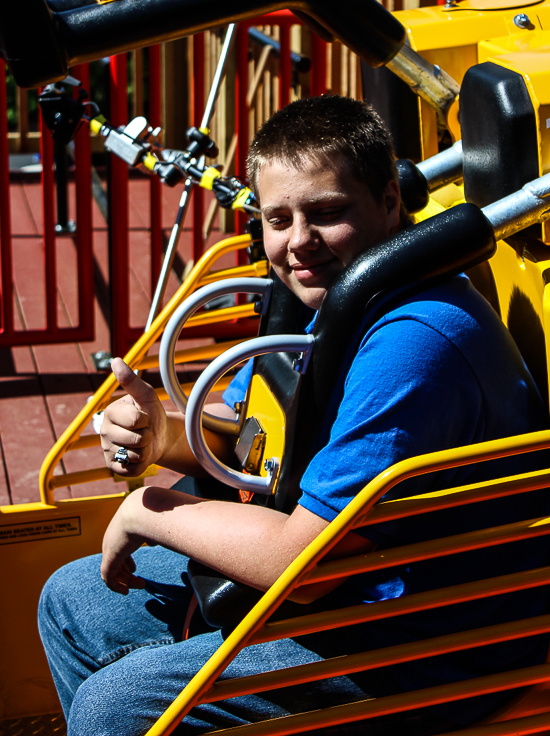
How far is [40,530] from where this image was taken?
1.76 metres

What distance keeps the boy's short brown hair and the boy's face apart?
13 mm

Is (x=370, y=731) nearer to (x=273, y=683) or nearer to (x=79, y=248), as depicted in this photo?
(x=273, y=683)

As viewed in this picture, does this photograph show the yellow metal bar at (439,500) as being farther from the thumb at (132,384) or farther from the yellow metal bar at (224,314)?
the yellow metal bar at (224,314)

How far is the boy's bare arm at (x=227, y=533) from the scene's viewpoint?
3.68 ft

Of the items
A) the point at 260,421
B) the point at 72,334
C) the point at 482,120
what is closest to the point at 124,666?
the point at 260,421

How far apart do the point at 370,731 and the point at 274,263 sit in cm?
69

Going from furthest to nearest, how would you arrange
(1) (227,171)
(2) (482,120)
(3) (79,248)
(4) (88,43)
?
(1) (227,171) → (3) (79,248) → (2) (482,120) → (4) (88,43)

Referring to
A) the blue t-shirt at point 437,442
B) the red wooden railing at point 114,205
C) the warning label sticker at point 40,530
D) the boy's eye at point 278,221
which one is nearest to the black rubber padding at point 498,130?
the blue t-shirt at point 437,442

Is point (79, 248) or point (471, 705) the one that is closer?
point (471, 705)

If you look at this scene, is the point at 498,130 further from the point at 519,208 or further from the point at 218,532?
the point at 218,532

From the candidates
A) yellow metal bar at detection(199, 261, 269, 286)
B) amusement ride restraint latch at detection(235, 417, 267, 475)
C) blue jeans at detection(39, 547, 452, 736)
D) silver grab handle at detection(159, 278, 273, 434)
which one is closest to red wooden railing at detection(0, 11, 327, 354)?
yellow metal bar at detection(199, 261, 269, 286)

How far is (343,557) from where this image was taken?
1.12m

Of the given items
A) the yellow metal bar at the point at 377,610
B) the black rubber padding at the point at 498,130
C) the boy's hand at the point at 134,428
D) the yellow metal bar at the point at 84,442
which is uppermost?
the black rubber padding at the point at 498,130

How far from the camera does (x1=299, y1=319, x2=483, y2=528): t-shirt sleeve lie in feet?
3.52
